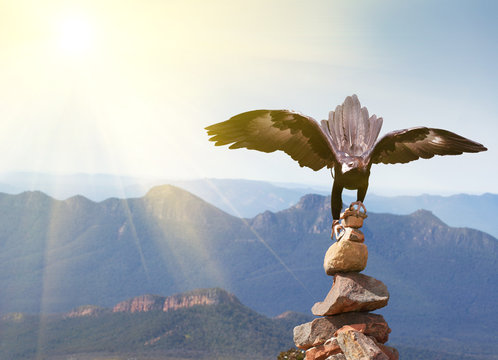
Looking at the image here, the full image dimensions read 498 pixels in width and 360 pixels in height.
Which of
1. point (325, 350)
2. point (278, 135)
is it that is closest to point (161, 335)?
point (325, 350)

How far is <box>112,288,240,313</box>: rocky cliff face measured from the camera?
496 feet

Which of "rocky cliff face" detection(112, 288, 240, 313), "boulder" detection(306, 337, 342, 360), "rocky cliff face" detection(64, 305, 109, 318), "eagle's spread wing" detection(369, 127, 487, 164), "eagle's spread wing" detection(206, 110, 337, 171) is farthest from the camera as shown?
"rocky cliff face" detection(64, 305, 109, 318)

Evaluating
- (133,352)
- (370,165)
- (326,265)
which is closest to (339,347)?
(326,265)

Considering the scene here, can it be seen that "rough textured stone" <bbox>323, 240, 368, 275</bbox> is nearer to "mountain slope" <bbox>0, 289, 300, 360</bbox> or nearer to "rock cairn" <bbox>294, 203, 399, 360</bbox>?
"rock cairn" <bbox>294, 203, 399, 360</bbox>

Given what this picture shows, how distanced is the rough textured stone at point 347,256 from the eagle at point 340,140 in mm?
1092

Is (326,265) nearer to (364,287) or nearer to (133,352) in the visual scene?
(364,287)

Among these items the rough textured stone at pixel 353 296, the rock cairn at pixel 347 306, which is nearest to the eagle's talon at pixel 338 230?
the rock cairn at pixel 347 306

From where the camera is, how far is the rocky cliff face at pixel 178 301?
496ft

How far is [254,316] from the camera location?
147875mm

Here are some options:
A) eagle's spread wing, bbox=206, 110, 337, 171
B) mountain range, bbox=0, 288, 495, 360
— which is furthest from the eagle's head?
mountain range, bbox=0, 288, 495, 360

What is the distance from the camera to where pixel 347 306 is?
19188 mm

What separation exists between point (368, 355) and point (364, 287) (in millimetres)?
2450

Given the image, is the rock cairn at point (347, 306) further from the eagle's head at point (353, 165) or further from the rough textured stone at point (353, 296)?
the eagle's head at point (353, 165)

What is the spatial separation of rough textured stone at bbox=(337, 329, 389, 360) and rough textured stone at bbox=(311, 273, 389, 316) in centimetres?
96
